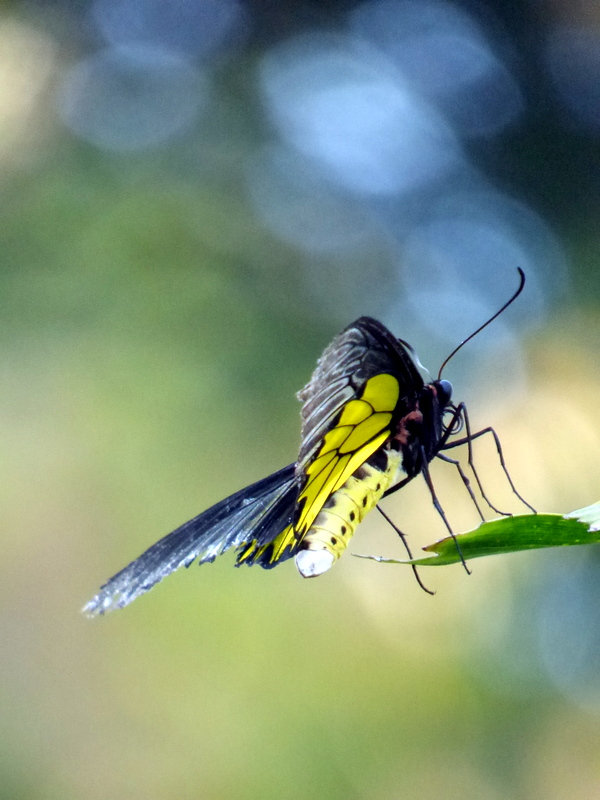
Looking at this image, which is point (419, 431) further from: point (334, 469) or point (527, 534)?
point (527, 534)

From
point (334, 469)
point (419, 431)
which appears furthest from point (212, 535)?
point (419, 431)

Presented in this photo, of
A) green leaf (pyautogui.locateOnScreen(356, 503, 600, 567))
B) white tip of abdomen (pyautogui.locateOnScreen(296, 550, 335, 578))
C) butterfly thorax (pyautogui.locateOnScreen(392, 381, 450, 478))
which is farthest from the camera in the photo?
butterfly thorax (pyautogui.locateOnScreen(392, 381, 450, 478))

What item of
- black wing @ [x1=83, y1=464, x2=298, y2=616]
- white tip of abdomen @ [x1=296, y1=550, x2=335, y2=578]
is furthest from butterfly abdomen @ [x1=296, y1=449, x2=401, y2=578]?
black wing @ [x1=83, y1=464, x2=298, y2=616]

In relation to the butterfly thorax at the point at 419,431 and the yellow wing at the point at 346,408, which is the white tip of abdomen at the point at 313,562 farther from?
the butterfly thorax at the point at 419,431

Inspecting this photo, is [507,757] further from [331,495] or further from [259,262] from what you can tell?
[331,495]

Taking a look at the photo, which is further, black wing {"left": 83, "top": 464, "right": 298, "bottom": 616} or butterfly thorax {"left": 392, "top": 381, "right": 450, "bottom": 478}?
butterfly thorax {"left": 392, "top": 381, "right": 450, "bottom": 478}

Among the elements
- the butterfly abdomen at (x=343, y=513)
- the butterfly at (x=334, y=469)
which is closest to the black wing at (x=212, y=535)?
the butterfly at (x=334, y=469)

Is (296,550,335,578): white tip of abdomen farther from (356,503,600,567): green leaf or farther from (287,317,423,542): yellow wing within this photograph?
(356,503,600,567): green leaf
